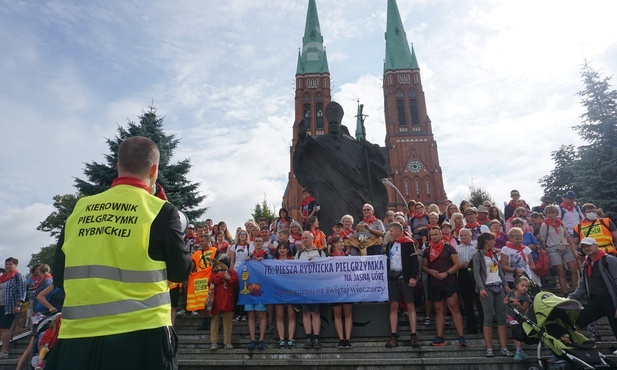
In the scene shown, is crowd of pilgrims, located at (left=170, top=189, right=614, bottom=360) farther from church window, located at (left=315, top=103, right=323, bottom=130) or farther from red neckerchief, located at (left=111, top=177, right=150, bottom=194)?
church window, located at (left=315, top=103, right=323, bottom=130)

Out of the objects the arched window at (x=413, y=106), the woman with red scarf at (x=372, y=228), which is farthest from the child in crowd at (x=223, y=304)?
the arched window at (x=413, y=106)

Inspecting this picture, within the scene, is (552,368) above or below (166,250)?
below

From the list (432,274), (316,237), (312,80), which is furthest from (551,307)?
(312,80)

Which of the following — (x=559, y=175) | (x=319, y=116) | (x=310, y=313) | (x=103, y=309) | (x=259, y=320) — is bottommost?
(x=259, y=320)

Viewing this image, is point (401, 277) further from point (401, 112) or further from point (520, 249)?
point (401, 112)

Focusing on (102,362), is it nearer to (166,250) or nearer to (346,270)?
(166,250)

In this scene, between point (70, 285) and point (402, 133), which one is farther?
point (402, 133)

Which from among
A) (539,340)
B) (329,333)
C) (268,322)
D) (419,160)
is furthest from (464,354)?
(419,160)

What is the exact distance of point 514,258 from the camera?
282 inches

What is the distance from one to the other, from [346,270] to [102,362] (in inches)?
225

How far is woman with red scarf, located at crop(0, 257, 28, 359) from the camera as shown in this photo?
8.43m

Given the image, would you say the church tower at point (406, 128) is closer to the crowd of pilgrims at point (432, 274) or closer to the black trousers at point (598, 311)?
the crowd of pilgrims at point (432, 274)

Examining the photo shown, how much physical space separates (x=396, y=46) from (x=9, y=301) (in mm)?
67539

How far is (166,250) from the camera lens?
2289mm
